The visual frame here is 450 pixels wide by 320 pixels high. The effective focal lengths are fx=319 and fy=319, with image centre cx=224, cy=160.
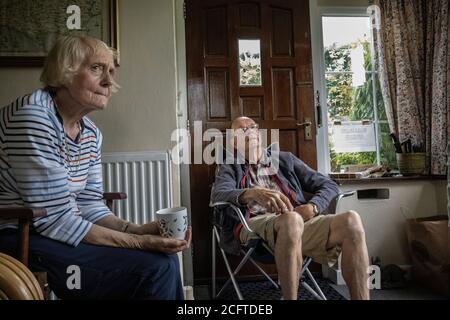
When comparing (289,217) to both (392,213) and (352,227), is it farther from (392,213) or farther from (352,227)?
(392,213)

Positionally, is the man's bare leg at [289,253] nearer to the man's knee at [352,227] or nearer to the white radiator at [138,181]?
the man's knee at [352,227]

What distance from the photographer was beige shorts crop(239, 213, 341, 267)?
4.37 ft

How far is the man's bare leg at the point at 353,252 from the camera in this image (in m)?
1.19

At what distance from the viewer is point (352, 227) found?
4.08 feet

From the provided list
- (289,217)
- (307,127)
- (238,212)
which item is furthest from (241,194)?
(307,127)

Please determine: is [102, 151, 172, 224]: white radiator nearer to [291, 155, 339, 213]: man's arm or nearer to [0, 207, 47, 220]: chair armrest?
[291, 155, 339, 213]: man's arm

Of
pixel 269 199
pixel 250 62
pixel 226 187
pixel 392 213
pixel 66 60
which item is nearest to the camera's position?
pixel 66 60

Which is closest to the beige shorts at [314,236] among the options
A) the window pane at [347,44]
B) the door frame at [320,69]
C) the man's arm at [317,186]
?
the man's arm at [317,186]

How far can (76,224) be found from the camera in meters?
0.86

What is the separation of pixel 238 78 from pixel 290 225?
1.27 metres

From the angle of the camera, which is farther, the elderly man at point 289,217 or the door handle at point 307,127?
the door handle at point 307,127

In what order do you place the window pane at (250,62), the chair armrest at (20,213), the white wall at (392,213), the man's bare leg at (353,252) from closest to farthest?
1. the chair armrest at (20,213)
2. the man's bare leg at (353,252)
3. the white wall at (392,213)
4. the window pane at (250,62)

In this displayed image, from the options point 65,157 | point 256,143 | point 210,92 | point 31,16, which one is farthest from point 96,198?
point 210,92
